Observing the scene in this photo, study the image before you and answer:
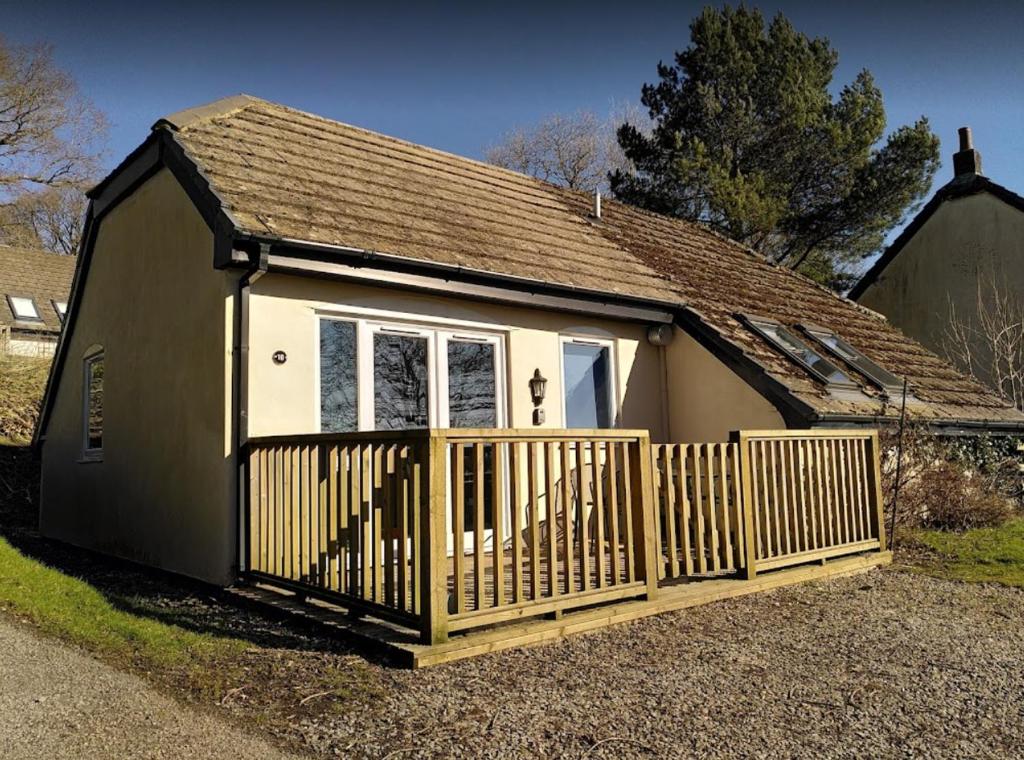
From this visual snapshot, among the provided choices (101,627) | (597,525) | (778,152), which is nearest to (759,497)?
(597,525)

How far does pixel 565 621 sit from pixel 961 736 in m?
2.40

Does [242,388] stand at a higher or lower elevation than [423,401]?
higher

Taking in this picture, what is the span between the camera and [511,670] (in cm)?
455

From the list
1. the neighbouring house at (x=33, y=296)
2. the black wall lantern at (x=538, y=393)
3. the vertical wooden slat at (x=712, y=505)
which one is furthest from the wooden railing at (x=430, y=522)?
the neighbouring house at (x=33, y=296)

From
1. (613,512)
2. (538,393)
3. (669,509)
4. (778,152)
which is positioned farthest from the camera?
(778,152)

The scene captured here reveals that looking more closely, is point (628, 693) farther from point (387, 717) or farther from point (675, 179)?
point (675, 179)

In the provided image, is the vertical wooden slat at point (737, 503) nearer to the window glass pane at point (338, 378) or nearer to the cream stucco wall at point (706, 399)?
the cream stucco wall at point (706, 399)

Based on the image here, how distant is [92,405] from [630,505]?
7.70 metres

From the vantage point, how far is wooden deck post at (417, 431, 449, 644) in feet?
15.3

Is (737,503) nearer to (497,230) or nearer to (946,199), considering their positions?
(497,230)

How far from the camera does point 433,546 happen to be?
467 cm

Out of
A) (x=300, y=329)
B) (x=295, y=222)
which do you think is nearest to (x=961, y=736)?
(x=300, y=329)

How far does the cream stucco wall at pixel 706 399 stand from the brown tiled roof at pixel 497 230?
374 mm

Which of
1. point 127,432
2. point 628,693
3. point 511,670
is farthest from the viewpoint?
point 127,432
